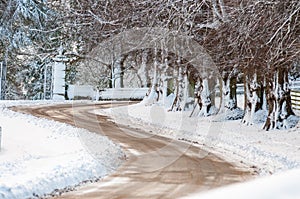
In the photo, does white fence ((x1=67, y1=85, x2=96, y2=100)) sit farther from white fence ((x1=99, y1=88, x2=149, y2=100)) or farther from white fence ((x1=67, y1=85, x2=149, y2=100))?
white fence ((x1=99, y1=88, x2=149, y2=100))

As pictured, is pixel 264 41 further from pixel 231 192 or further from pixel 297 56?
pixel 231 192

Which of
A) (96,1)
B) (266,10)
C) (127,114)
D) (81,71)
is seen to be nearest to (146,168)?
(266,10)

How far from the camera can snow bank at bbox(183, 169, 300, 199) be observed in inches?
79.1

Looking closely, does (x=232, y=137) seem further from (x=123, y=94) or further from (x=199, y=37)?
(x=123, y=94)

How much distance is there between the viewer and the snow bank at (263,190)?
2010 mm

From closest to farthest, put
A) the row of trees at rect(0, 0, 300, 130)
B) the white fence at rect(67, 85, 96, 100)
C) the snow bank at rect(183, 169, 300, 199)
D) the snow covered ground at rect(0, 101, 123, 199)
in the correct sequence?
1. the snow bank at rect(183, 169, 300, 199)
2. the snow covered ground at rect(0, 101, 123, 199)
3. the row of trees at rect(0, 0, 300, 130)
4. the white fence at rect(67, 85, 96, 100)

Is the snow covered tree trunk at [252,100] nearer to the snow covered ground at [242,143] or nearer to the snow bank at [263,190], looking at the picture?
the snow covered ground at [242,143]

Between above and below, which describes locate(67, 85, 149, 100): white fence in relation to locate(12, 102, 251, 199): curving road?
above

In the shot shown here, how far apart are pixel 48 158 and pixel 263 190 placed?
375 inches

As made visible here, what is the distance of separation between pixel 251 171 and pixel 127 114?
15.8 m

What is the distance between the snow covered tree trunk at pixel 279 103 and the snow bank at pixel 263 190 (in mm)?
16490

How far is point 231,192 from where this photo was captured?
202cm

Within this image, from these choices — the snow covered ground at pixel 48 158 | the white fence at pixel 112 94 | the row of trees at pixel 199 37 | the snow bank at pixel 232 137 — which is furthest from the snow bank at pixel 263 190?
the white fence at pixel 112 94

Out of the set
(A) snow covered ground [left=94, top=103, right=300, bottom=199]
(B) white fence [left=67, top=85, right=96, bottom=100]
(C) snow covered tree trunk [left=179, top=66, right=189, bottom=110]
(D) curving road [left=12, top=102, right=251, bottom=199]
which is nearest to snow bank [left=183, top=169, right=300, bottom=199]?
(A) snow covered ground [left=94, top=103, right=300, bottom=199]
